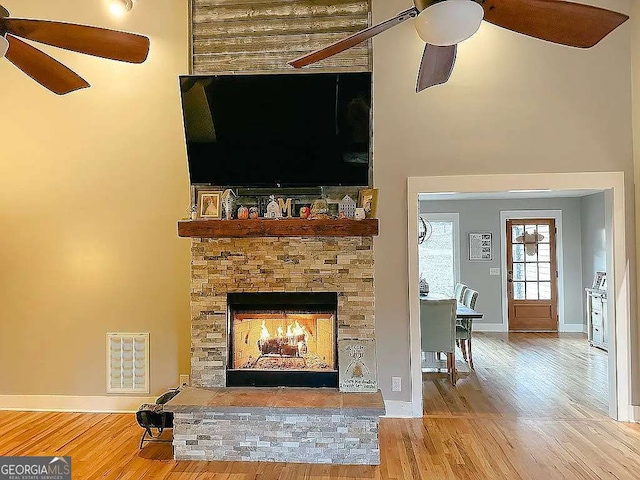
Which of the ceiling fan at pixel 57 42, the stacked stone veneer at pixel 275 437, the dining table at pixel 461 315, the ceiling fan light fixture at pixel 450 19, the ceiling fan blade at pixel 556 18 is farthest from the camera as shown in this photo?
the dining table at pixel 461 315

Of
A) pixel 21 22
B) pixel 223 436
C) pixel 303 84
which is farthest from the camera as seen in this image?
pixel 303 84

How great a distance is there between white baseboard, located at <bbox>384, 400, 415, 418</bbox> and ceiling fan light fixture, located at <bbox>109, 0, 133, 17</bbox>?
4072 millimetres

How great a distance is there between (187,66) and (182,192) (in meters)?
1.07

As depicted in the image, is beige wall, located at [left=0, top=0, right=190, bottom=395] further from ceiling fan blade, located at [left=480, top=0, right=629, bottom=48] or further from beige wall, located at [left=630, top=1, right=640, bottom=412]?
beige wall, located at [left=630, top=1, right=640, bottom=412]

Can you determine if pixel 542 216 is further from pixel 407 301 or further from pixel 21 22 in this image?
pixel 21 22

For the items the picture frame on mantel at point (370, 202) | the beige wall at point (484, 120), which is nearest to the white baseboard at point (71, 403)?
the beige wall at point (484, 120)

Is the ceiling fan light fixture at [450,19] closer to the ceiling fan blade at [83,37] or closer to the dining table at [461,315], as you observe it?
the ceiling fan blade at [83,37]

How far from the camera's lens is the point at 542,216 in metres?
8.45

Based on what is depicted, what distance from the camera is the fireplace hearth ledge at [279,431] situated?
Result: 10.1ft

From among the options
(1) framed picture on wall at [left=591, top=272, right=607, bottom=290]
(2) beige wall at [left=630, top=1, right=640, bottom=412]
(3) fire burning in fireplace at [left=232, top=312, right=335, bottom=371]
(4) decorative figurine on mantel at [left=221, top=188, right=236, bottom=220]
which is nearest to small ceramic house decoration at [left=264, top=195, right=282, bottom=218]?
(4) decorative figurine on mantel at [left=221, top=188, right=236, bottom=220]

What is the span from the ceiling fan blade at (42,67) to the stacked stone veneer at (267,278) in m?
1.55

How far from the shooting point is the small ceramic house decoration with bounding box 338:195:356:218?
3.66 meters

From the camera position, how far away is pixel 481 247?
334 inches

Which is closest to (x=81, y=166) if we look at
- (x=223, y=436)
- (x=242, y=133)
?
(x=242, y=133)
